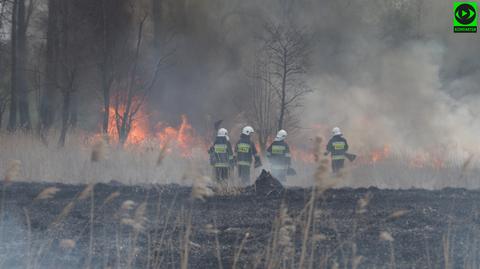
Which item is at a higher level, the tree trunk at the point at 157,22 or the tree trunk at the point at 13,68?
the tree trunk at the point at 157,22

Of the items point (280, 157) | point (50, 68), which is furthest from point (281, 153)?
point (50, 68)

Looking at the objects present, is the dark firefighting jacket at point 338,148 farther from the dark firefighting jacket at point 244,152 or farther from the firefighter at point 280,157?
the dark firefighting jacket at point 244,152

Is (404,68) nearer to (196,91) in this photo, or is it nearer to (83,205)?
(196,91)

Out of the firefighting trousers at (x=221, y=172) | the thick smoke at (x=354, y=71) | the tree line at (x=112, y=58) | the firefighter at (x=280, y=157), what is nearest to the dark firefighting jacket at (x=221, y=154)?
the firefighting trousers at (x=221, y=172)

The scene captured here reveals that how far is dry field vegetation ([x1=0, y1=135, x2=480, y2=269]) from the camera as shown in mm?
4609

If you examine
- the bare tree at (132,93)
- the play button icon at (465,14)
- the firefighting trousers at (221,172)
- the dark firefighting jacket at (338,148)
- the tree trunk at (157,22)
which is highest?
the play button icon at (465,14)

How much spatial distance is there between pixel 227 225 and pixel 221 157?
523cm

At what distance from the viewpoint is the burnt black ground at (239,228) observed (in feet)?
20.6

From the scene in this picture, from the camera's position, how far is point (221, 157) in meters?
13.2

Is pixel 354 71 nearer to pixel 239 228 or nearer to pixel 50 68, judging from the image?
pixel 50 68

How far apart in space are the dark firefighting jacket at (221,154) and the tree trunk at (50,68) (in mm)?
5190

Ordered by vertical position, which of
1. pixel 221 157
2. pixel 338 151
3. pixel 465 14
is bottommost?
pixel 221 157

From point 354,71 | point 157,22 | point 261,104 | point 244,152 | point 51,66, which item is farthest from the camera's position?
point 354,71

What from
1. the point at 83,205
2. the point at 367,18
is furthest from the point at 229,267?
the point at 367,18
